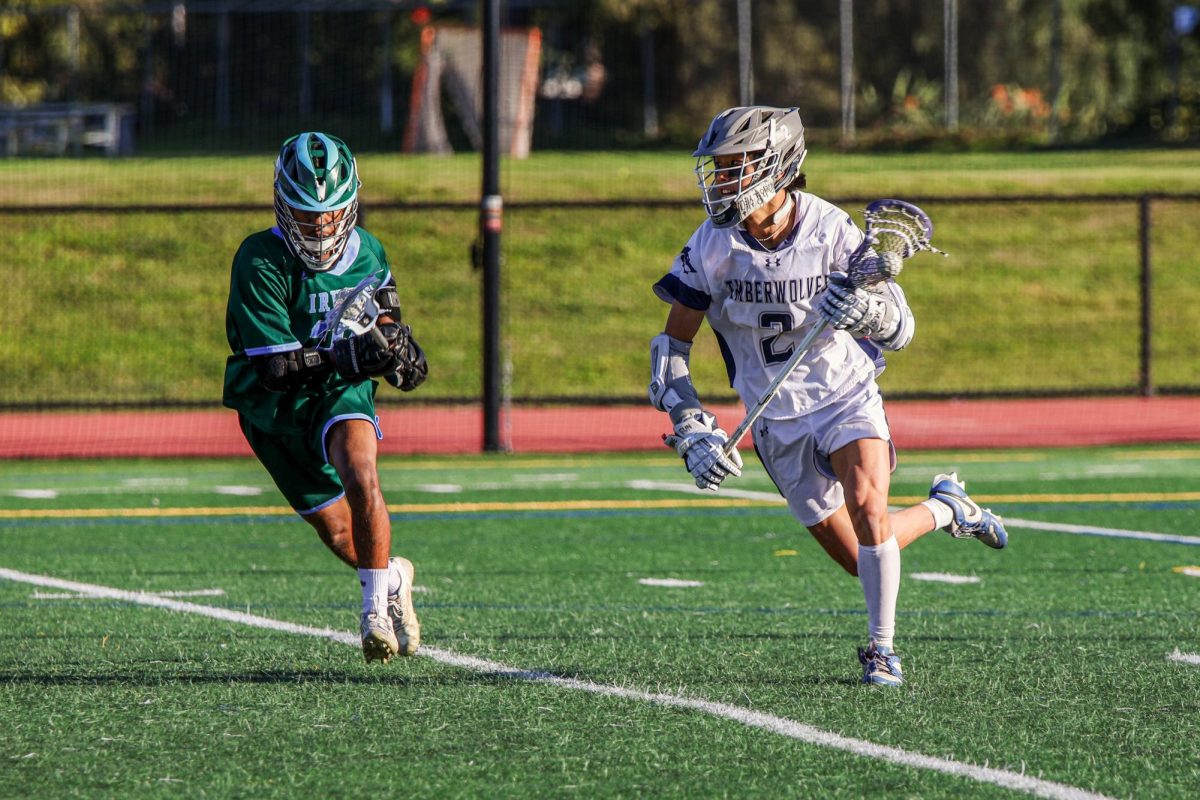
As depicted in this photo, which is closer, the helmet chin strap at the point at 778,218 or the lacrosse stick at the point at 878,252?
the lacrosse stick at the point at 878,252

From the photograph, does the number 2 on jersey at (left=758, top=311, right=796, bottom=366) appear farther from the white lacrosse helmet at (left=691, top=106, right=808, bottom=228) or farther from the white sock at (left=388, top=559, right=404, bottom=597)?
the white sock at (left=388, top=559, right=404, bottom=597)

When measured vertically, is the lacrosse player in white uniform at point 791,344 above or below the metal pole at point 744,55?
below

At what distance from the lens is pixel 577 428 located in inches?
628

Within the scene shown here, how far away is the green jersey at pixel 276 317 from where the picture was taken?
5676 millimetres

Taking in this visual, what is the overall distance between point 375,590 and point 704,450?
3.74ft

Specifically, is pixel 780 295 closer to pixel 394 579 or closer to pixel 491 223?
pixel 394 579

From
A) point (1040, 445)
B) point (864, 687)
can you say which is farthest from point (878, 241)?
point (1040, 445)

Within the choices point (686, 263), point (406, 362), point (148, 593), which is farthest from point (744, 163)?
point (148, 593)

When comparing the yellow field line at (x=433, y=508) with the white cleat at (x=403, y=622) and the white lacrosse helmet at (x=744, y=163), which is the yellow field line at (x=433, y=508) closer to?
the white cleat at (x=403, y=622)

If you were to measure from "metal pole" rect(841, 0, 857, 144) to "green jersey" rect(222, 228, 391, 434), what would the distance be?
2581cm

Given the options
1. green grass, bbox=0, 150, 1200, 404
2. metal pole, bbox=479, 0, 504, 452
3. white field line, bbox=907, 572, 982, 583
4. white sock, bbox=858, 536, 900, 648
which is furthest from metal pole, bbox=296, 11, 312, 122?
white sock, bbox=858, 536, 900, 648

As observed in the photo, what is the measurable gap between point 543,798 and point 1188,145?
2987cm

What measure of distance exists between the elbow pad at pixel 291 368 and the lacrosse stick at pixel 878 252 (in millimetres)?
1344

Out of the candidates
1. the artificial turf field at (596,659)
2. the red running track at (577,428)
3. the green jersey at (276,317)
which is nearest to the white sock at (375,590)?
the artificial turf field at (596,659)
